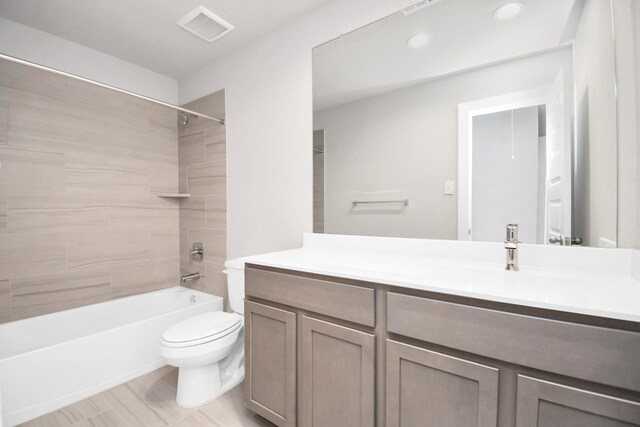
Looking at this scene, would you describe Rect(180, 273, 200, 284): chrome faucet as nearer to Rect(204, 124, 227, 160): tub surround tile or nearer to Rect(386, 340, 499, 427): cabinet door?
Rect(204, 124, 227, 160): tub surround tile

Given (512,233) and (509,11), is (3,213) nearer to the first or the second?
(512,233)

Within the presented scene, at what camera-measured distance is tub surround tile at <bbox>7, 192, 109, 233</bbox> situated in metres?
1.94

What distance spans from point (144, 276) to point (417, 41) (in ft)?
9.22

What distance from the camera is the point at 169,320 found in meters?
2.12

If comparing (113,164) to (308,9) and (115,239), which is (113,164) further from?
(308,9)

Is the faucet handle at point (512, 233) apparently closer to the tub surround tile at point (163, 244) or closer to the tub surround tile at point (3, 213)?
the tub surround tile at point (163, 244)

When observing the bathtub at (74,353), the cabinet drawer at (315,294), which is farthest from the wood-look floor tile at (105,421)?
the cabinet drawer at (315,294)

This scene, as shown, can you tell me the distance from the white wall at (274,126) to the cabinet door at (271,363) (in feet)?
2.24

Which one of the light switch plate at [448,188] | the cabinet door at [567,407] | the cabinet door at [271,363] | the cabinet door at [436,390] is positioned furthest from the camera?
the light switch plate at [448,188]

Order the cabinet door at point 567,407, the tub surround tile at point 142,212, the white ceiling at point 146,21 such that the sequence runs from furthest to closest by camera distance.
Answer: the tub surround tile at point 142,212 → the white ceiling at point 146,21 → the cabinet door at point 567,407

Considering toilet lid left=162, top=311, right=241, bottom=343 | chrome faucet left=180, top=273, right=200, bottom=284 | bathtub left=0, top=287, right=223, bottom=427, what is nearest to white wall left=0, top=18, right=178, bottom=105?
chrome faucet left=180, top=273, right=200, bottom=284

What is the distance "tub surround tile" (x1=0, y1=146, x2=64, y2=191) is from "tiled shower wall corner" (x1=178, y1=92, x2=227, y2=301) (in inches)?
36.1

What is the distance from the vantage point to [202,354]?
1556 mm

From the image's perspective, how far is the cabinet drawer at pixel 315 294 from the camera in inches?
41.1
